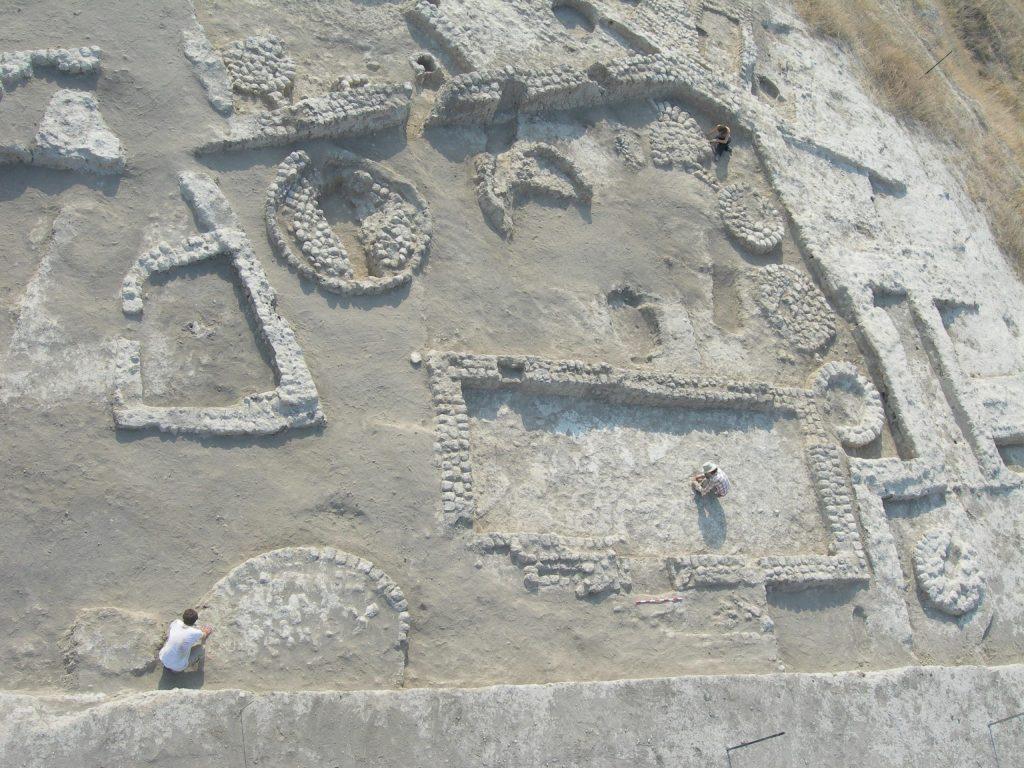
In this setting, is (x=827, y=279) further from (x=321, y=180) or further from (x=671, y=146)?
(x=321, y=180)

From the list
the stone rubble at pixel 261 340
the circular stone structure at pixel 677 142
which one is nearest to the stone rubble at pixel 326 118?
the stone rubble at pixel 261 340

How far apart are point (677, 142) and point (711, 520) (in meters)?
4.46

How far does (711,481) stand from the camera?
851 centimetres

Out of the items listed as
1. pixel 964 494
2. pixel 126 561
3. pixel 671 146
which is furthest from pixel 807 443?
pixel 126 561

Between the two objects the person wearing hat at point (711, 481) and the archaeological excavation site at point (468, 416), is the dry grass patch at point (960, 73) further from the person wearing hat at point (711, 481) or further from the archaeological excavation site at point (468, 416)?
the person wearing hat at point (711, 481)

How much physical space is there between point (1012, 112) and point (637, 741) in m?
13.7

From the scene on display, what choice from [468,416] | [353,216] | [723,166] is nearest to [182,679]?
[468,416]

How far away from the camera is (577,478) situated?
8.32m

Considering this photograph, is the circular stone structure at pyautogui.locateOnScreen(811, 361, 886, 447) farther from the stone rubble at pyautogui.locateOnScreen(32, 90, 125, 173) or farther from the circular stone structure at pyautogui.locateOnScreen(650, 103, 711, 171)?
the stone rubble at pyautogui.locateOnScreen(32, 90, 125, 173)

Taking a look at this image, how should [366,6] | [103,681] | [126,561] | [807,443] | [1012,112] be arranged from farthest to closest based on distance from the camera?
[1012,112] < [366,6] < [807,443] < [126,561] < [103,681]

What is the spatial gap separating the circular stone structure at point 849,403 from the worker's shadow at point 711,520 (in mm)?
1720

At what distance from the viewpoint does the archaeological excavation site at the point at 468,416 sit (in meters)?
6.53

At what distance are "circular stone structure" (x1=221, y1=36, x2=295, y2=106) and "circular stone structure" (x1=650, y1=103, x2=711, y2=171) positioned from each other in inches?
158

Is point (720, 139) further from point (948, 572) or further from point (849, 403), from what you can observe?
point (948, 572)
